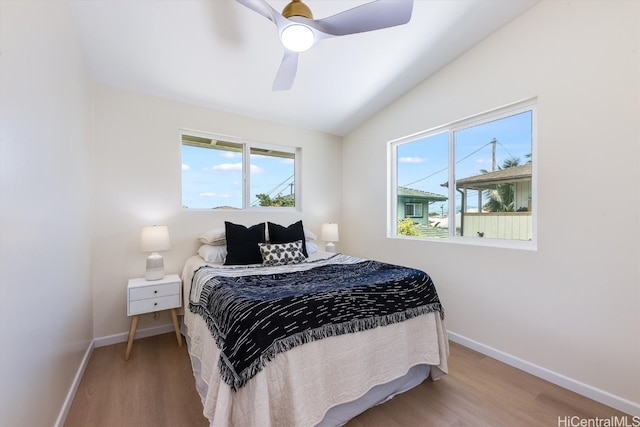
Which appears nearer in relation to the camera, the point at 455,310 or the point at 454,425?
the point at 454,425

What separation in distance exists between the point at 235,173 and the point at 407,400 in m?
2.87

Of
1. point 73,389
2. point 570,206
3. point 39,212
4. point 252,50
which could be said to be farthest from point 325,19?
point 73,389

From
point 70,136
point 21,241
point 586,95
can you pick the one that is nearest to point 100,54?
point 70,136

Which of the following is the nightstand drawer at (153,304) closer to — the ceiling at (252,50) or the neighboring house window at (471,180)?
the ceiling at (252,50)

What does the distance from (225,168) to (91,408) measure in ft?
7.94

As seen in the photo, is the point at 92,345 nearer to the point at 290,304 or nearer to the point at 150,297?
the point at 150,297

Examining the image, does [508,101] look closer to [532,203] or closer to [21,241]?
[532,203]

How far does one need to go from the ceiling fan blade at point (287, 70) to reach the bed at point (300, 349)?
1574 millimetres

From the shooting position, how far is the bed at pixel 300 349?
1.28 metres

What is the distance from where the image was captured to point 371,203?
372 centimetres

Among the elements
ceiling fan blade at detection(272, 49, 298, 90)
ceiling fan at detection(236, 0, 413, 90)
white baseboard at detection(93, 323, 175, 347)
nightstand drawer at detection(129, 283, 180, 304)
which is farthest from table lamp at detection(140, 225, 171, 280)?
ceiling fan at detection(236, 0, 413, 90)

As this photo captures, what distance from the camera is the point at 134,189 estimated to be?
9.00 feet

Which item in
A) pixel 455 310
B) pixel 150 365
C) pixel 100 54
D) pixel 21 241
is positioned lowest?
pixel 150 365

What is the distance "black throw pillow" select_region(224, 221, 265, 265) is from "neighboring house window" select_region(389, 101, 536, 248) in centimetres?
173
